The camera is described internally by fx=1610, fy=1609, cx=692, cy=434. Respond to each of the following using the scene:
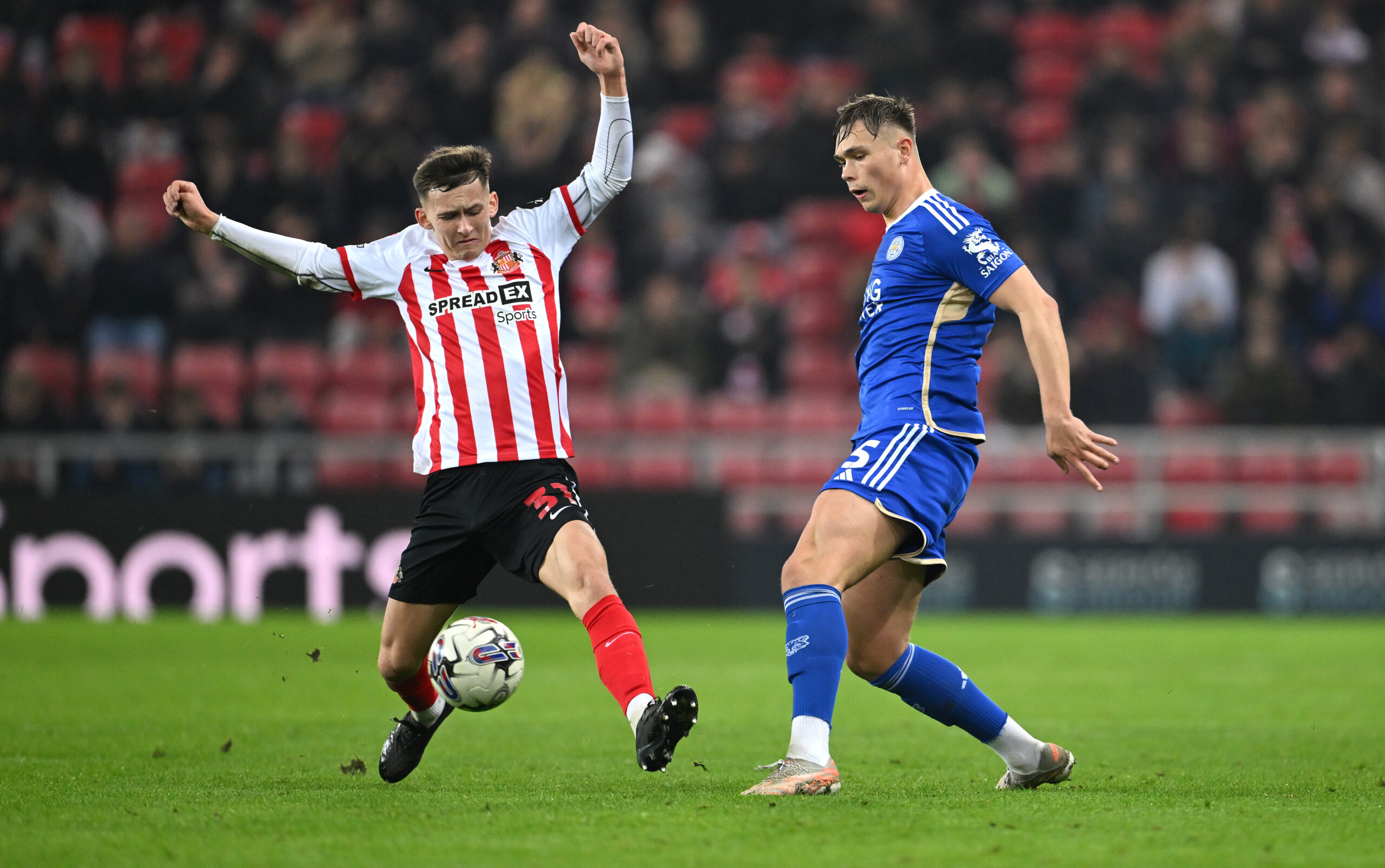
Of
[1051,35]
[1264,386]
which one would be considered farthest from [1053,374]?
[1051,35]

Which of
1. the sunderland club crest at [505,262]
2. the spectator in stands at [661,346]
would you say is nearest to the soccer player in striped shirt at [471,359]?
the sunderland club crest at [505,262]

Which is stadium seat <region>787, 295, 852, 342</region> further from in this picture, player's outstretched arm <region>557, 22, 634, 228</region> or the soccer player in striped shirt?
the soccer player in striped shirt

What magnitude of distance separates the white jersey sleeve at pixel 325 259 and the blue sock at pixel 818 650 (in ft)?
6.41

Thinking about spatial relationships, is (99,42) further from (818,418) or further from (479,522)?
(479,522)

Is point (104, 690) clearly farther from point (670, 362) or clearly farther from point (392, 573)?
point (670, 362)

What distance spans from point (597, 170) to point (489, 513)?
134 cm

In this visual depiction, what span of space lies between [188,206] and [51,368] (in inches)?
386

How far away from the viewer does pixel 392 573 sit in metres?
13.5

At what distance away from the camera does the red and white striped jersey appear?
5582 mm

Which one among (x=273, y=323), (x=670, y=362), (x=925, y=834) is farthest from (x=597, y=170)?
(x=273, y=323)

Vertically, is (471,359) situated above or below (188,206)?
below

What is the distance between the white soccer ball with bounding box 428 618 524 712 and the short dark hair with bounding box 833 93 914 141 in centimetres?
204

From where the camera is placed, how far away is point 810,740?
4.95m

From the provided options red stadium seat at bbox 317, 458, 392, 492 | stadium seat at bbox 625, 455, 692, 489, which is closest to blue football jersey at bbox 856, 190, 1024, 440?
stadium seat at bbox 625, 455, 692, 489
